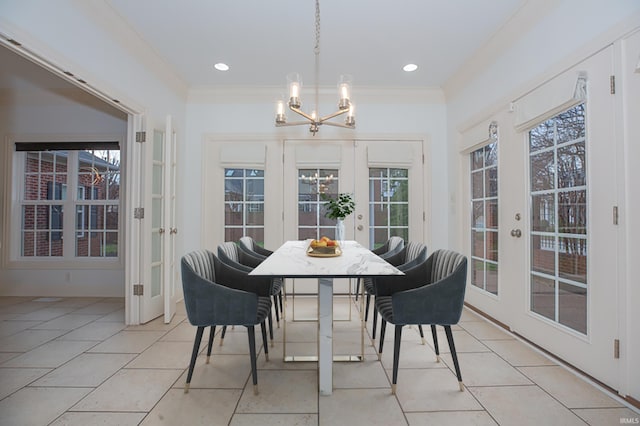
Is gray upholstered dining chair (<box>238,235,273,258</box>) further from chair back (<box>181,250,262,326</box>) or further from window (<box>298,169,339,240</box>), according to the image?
chair back (<box>181,250,262,326</box>)

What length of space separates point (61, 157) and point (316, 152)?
354cm

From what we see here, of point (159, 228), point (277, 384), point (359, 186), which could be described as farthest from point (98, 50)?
point (359, 186)

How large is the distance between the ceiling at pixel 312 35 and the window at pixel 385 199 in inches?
47.5

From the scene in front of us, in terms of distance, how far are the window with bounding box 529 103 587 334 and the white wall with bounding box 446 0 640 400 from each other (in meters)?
0.30

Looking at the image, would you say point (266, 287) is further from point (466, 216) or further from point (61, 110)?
point (61, 110)

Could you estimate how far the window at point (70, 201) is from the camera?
13.8ft

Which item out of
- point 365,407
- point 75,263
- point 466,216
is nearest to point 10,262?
point 75,263

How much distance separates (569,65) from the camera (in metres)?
2.15

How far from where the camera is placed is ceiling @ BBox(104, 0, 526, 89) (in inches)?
99.5

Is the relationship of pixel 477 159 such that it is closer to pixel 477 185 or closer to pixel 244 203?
pixel 477 185

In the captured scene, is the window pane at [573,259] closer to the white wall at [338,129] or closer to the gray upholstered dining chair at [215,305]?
the white wall at [338,129]

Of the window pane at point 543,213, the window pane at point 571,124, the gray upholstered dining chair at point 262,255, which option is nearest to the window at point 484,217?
the window pane at point 543,213

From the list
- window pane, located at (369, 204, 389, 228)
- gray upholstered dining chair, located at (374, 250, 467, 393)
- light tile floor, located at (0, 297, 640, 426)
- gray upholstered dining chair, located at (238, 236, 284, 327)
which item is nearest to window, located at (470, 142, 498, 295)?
light tile floor, located at (0, 297, 640, 426)

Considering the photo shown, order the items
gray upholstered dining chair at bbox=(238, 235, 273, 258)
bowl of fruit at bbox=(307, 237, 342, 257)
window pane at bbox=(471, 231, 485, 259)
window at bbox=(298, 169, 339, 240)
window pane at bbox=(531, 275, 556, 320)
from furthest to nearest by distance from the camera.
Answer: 1. window at bbox=(298, 169, 339, 240)
2. window pane at bbox=(471, 231, 485, 259)
3. gray upholstered dining chair at bbox=(238, 235, 273, 258)
4. window pane at bbox=(531, 275, 556, 320)
5. bowl of fruit at bbox=(307, 237, 342, 257)
